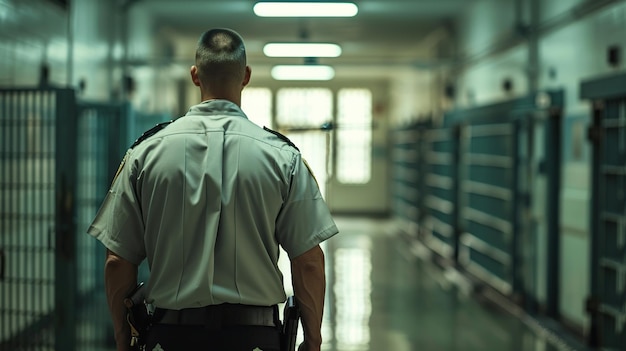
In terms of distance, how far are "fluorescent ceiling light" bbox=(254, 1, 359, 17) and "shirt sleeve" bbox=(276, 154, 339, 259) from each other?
Result: 313 cm

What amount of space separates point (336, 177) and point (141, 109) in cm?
774

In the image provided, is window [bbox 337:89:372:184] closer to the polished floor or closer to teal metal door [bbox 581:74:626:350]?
the polished floor

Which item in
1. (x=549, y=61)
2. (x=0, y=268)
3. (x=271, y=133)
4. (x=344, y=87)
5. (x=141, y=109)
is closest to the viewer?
(x=271, y=133)

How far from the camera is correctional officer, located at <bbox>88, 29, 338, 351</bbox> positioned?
2010 mm

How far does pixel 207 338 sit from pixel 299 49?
5273mm

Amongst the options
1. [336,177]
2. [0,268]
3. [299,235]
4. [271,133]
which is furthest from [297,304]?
[336,177]

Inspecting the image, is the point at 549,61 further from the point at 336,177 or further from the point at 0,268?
the point at 336,177

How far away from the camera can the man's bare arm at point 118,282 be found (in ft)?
6.80

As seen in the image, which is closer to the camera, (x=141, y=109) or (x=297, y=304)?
(x=297, y=304)

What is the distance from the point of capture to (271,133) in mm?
2141

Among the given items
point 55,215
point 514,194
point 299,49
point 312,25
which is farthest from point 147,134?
point 312,25

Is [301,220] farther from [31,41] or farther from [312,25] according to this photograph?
[312,25]

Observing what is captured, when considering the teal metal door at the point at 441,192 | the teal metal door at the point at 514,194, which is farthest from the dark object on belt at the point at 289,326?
the teal metal door at the point at 441,192

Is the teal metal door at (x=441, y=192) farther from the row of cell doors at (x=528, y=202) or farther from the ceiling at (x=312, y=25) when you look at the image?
the ceiling at (x=312, y=25)
